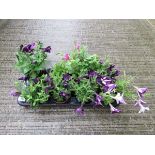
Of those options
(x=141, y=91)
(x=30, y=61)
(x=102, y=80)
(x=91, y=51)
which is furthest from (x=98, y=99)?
(x=91, y=51)

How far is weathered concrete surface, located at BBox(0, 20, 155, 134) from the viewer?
1349 mm

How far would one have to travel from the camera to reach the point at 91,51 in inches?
76.5

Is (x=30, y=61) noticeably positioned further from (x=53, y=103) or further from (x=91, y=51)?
(x=91, y=51)

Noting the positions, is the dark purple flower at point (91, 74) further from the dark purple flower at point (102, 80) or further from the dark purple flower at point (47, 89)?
the dark purple flower at point (47, 89)

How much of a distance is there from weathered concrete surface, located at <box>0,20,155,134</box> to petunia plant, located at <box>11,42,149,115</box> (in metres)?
0.05

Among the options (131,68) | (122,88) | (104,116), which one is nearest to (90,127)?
(104,116)

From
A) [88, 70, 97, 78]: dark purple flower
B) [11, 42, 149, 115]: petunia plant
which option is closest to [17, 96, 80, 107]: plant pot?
[11, 42, 149, 115]: petunia plant

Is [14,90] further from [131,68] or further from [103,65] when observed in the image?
[131,68]

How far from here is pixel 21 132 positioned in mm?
1312

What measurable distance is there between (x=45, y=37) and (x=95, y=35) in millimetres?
321

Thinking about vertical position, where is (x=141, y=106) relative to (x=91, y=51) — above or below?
below

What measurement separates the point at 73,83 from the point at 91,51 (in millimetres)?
563

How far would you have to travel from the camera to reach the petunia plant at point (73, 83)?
1397 mm

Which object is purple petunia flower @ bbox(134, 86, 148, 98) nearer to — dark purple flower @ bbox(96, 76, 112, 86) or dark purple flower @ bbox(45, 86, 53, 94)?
dark purple flower @ bbox(96, 76, 112, 86)
